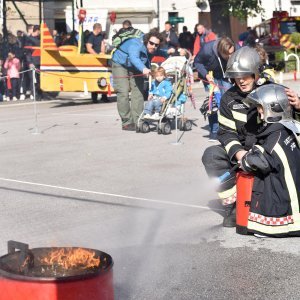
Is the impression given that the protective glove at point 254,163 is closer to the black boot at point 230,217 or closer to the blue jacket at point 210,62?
the black boot at point 230,217

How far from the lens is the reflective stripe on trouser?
→ 7812 millimetres

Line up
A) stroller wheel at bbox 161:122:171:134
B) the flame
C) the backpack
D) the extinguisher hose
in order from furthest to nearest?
the backpack
stroller wheel at bbox 161:122:171:134
the extinguisher hose
the flame

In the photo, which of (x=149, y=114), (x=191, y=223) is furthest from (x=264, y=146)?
(x=149, y=114)

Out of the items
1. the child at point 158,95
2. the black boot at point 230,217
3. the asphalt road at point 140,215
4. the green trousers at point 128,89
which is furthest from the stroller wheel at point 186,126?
the black boot at point 230,217

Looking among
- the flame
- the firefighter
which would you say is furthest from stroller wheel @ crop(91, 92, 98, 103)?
the flame

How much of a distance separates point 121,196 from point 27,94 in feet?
48.9

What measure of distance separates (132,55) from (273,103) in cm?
780

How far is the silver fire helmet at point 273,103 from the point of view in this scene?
7305 mm

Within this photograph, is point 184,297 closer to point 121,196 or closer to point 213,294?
point 213,294

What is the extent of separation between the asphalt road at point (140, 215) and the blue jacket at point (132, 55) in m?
1.19

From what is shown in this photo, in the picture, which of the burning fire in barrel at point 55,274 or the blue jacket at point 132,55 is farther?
the blue jacket at point 132,55

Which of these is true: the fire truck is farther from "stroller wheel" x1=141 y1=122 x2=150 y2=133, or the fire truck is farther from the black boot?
Result: the black boot

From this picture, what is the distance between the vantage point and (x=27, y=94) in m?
23.9

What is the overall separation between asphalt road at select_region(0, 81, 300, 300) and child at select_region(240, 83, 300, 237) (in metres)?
0.18
